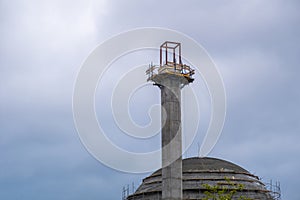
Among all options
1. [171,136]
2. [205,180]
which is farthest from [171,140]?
[205,180]

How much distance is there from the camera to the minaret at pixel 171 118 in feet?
150

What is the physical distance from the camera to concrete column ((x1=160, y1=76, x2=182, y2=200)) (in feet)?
150

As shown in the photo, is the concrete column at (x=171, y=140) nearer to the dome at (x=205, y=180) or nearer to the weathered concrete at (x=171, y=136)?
the weathered concrete at (x=171, y=136)

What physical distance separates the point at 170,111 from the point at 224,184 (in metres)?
10.2

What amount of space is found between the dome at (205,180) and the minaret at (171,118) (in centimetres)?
573

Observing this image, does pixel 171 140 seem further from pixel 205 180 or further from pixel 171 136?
pixel 205 180

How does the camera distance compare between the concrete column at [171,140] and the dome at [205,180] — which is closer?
the concrete column at [171,140]

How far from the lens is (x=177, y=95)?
158 ft

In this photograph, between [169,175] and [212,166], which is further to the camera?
[212,166]

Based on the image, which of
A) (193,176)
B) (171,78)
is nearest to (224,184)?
(193,176)

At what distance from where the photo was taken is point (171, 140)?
46.5 metres

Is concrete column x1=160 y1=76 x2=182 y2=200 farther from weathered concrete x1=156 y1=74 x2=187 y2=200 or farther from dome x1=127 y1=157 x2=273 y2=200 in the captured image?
dome x1=127 y1=157 x2=273 y2=200

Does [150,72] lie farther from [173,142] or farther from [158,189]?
[158,189]

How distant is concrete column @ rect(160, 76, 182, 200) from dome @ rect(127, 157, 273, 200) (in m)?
5.65
